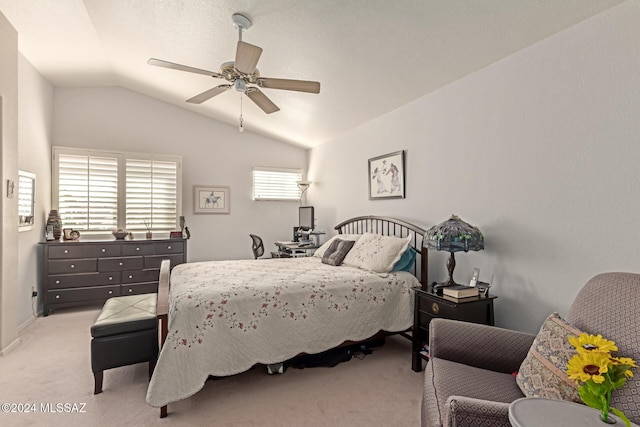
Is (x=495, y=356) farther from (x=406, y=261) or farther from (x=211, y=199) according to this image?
(x=211, y=199)

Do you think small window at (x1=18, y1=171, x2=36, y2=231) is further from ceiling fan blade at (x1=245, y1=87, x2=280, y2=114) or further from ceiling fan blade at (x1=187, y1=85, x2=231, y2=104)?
ceiling fan blade at (x1=245, y1=87, x2=280, y2=114)

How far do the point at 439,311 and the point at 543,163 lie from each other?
4.19ft

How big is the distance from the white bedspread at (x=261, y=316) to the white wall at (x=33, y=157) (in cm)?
208

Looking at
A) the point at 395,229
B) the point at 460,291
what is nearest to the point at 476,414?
the point at 460,291

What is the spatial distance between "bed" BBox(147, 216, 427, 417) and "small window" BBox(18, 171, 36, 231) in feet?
6.25

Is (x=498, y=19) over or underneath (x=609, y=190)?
over

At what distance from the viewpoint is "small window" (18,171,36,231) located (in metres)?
3.40

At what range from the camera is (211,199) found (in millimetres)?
5230

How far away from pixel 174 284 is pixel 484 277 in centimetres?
259

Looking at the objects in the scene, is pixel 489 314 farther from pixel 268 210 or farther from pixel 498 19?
pixel 268 210

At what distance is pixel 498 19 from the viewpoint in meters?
2.00

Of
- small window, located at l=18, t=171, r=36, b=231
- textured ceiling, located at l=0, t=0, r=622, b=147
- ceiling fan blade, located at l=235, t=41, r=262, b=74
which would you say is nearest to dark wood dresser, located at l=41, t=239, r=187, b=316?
small window, located at l=18, t=171, r=36, b=231

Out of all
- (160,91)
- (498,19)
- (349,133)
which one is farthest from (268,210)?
(498,19)

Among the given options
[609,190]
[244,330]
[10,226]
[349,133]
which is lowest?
[244,330]
